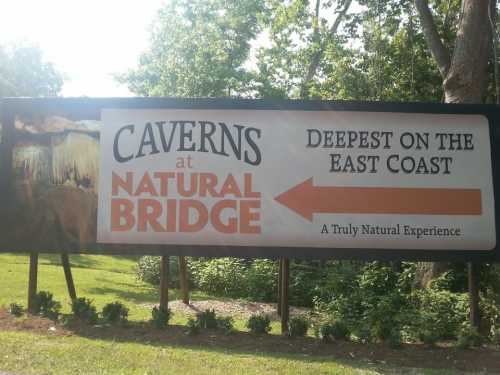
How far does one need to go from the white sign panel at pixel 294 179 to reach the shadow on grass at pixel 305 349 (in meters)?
1.65

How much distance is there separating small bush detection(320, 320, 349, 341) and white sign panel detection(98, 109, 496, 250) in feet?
4.61

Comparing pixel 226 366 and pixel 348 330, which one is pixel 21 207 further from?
pixel 348 330

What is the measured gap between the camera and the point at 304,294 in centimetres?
1459

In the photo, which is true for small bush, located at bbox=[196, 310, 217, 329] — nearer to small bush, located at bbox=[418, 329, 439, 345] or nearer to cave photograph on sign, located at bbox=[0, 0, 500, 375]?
cave photograph on sign, located at bbox=[0, 0, 500, 375]

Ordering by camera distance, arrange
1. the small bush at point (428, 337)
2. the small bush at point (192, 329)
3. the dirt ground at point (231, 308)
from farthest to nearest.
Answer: the dirt ground at point (231, 308), the small bush at point (192, 329), the small bush at point (428, 337)

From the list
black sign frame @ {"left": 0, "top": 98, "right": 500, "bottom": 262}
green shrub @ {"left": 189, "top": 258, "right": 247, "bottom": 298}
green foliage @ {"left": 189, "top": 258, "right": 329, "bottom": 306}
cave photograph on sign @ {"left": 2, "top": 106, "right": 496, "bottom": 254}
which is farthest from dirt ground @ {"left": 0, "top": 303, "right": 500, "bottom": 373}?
green shrub @ {"left": 189, "top": 258, "right": 247, "bottom": 298}

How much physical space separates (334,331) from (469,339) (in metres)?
2.05

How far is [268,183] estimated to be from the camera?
30.1 ft

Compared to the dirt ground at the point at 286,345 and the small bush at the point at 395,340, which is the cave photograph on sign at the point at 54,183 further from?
the small bush at the point at 395,340

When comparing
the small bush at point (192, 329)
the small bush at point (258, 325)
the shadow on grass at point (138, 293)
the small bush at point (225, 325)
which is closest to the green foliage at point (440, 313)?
the small bush at point (258, 325)

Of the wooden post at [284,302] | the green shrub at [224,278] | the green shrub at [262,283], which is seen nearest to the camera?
the wooden post at [284,302]

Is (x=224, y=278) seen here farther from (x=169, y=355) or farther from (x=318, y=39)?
(x=318, y=39)

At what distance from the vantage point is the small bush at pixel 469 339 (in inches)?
306

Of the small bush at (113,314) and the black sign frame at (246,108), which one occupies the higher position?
the black sign frame at (246,108)
